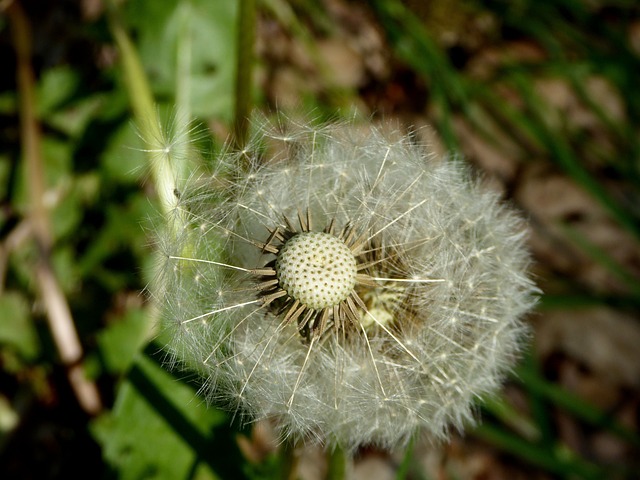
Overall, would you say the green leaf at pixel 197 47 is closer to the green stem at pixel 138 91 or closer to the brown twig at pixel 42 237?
the green stem at pixel 138 91

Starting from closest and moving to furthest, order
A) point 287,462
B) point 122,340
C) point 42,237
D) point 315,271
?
point 315,271, point 287,462, point 122,340, point 42,237

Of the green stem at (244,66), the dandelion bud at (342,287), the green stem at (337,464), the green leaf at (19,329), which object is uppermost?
the green stem at (244,66)

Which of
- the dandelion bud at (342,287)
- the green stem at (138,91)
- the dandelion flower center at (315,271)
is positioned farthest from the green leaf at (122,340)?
the dandelion flower center at (315,271)

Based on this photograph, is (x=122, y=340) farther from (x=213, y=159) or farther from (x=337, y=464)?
(x=337, y=464)

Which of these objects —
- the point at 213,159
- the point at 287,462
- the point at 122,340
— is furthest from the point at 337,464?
the point at 122,340

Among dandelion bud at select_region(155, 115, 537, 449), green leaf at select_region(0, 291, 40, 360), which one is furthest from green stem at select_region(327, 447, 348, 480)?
green leaf at select_region(0, 291, 40, 360)
